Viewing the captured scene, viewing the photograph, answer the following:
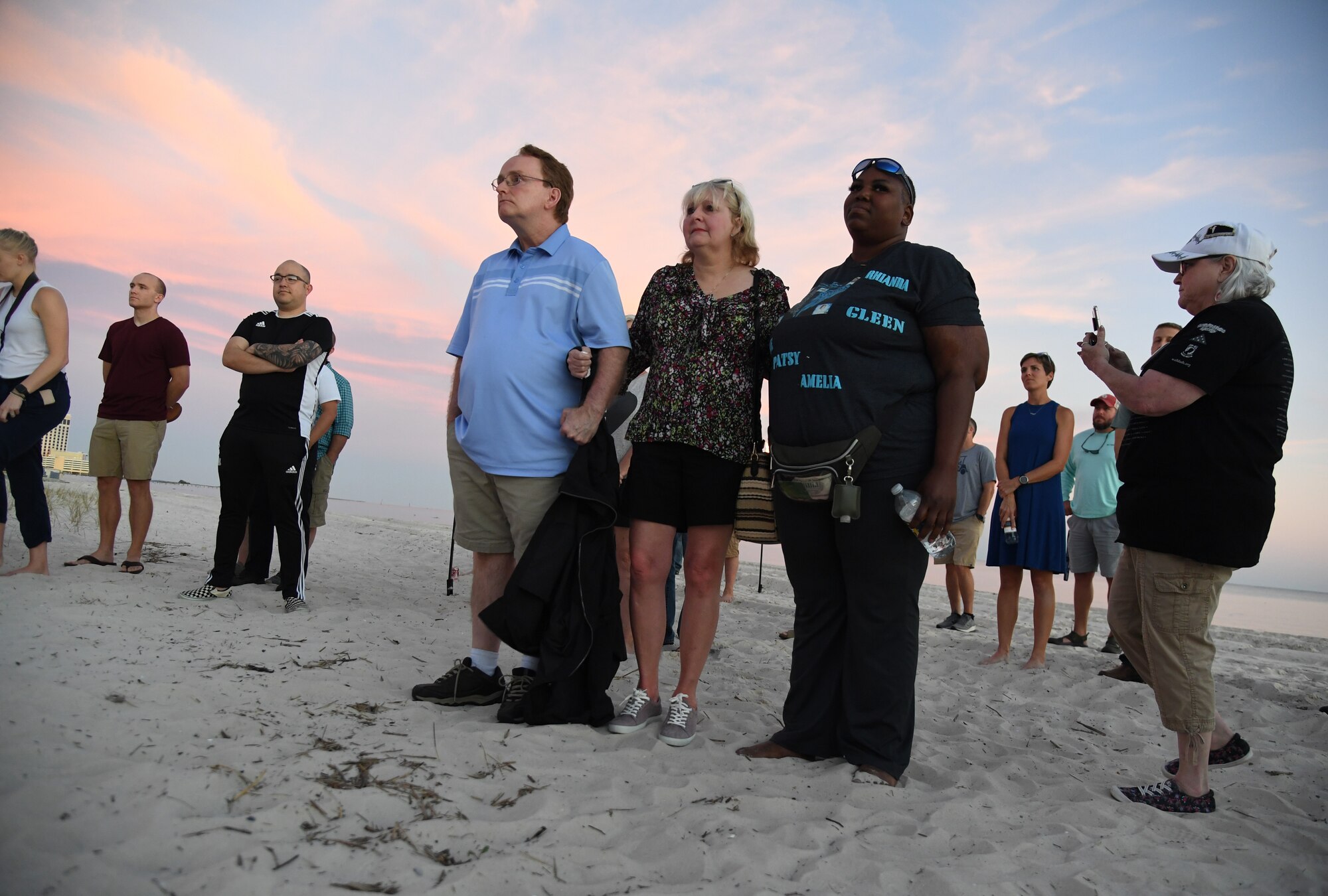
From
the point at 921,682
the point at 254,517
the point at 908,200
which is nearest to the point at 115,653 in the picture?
the point at 254,517

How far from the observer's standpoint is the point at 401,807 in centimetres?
200

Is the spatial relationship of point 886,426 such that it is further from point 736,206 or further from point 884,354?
point 736,206

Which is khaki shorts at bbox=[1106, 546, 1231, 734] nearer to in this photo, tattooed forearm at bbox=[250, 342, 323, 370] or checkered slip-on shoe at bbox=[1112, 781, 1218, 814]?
checkered slip-on shoe at bbox=[1112, 781, 1218, 814]

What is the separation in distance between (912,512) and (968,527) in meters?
5.34

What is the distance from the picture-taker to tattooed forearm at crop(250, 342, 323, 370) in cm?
489

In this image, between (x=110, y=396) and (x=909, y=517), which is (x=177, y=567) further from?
(x=909, y=517)

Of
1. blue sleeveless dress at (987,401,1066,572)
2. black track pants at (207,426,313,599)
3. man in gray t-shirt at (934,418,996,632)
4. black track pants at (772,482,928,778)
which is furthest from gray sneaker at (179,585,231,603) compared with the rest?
man in gray t-shirt at (934,418,996,632)

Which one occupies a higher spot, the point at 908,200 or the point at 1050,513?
the point at 908,200

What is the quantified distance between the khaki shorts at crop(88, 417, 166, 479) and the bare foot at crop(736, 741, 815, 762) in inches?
188

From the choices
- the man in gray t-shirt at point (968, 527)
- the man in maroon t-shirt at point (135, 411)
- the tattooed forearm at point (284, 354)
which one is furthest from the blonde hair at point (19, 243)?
the man in gray t-shirt at point (968, 527)

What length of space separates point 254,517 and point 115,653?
8.01 feet

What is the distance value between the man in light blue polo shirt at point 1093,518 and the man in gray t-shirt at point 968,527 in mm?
910

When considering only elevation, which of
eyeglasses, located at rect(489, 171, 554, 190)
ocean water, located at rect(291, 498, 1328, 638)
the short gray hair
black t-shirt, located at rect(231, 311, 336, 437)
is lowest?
ocean water, located at rect(291, 498, 1328, 638)

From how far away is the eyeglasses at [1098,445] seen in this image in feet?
21.6
